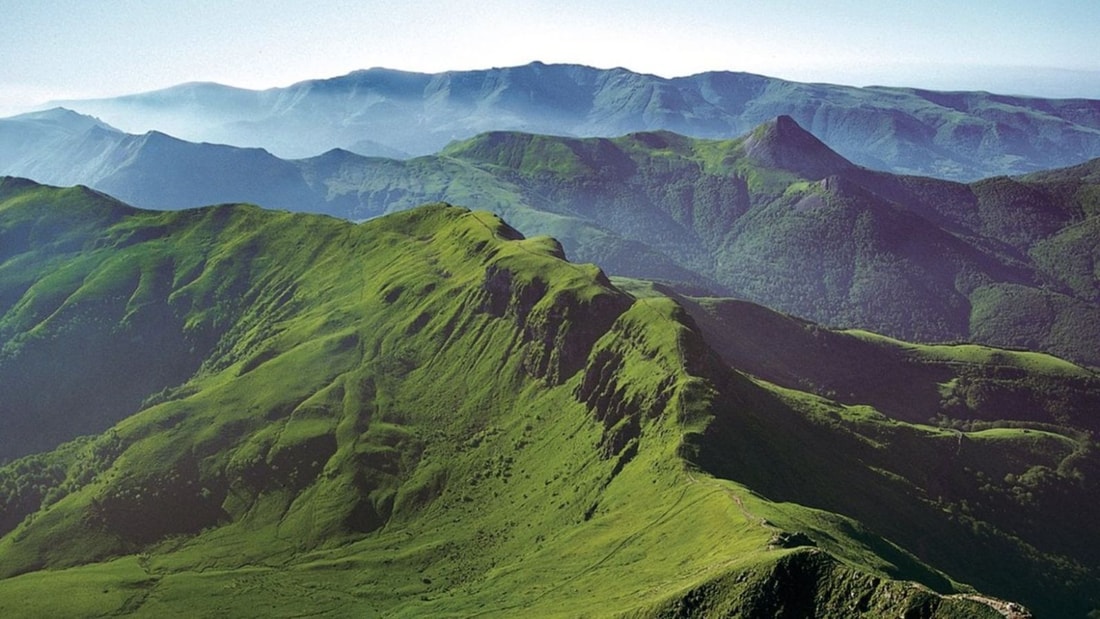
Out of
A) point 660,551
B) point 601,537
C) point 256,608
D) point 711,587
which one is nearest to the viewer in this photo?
point 711,587

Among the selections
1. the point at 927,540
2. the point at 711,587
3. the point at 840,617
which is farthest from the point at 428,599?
the point at 927,540

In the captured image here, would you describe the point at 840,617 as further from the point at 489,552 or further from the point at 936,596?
the point at 489,552

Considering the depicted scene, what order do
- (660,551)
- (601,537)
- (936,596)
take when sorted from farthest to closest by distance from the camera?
(601,537) < (660,551) < (936,596)

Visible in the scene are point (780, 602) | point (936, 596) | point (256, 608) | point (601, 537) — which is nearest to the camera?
point (936, 596)

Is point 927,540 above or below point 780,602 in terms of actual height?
below

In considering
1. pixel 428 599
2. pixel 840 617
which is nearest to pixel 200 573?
pixel 428 599

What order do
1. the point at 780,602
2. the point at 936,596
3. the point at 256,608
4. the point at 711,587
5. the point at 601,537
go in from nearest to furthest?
the point at 936,596 → the point at 780,602 → the point at 711,587 → the point at 601,537 → the point at 256,608

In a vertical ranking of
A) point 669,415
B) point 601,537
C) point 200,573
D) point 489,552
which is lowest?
point 200,573

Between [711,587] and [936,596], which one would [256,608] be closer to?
[711,587]

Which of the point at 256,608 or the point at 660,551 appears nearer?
the point at 660,551
